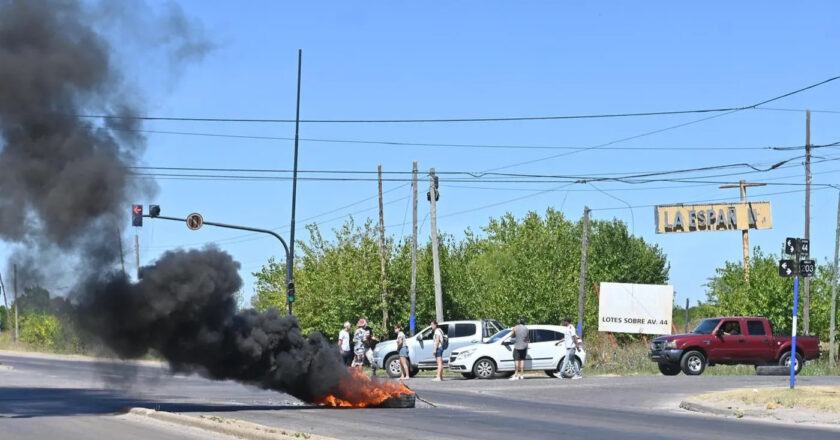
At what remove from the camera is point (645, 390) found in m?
26.8

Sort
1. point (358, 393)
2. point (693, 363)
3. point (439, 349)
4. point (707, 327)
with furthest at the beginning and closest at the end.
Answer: point (707, 327), point (693, 363), point (439, 349), point (358, 393)

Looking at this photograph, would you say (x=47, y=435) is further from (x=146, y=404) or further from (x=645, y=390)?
(x=645, y=390)

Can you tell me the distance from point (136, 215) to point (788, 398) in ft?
42.3

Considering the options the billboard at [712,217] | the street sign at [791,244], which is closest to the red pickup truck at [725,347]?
the street sign at [791,244]

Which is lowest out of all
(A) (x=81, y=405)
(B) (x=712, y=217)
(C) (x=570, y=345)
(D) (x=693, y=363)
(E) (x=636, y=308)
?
(A) (x=81, y=405)

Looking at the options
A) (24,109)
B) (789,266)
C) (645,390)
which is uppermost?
(24,109)

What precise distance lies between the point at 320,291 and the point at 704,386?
2502 cm

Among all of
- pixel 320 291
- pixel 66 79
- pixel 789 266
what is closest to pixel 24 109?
pixel 66 79

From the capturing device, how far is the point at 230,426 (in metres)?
15.3

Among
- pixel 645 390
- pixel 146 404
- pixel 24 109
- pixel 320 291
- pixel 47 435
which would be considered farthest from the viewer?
pixel 320 291

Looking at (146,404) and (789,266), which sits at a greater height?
(789,266)

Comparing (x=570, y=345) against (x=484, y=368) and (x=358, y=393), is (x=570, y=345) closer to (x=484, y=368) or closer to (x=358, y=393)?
(x=484, y=368)

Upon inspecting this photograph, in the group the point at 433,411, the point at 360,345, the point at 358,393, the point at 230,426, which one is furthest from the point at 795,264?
the point at 230,426

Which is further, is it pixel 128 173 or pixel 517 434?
pixel 128 173
